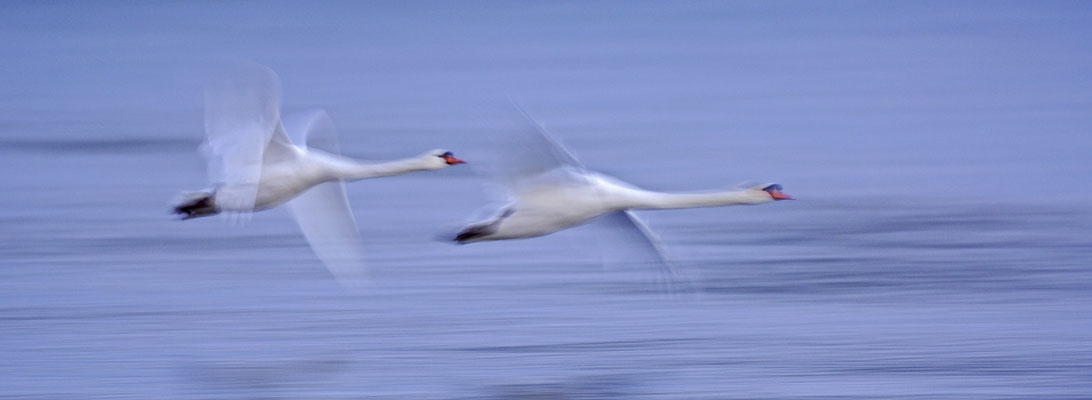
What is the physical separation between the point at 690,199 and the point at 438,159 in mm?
1377

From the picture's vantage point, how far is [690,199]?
33.0 feet

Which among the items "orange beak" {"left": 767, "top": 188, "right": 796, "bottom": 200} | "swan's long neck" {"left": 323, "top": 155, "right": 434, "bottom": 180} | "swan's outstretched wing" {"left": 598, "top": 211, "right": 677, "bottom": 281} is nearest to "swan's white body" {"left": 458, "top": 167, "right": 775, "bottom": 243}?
"swan's outstretched wing" {"left": 598, "top": 211, "right": 677, "bottom": 281}

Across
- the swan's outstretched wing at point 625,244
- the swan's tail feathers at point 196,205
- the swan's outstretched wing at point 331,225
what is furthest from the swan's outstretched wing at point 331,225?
the swan's outstretched wing at point 625,244

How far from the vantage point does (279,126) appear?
10.2 m

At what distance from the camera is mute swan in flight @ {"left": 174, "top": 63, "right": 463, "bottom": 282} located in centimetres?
995

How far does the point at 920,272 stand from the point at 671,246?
1425 mm

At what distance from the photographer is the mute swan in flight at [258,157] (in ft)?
32.7

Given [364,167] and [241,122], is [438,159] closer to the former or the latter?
[364,167]

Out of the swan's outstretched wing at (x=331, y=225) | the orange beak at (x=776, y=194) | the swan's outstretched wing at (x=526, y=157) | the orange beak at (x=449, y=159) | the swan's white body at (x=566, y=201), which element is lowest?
the swan's white body at (x=566, y=201)

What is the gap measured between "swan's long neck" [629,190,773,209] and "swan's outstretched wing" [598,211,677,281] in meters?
0.22

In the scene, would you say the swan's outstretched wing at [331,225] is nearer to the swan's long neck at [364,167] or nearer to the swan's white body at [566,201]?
the swan's long neck at [364,167]

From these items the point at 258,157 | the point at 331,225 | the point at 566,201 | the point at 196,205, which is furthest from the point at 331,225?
the point at 566,201

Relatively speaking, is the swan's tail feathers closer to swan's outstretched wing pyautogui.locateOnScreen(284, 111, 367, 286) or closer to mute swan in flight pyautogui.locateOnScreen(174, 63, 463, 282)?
mute swan in flight pyautogui.locateOnScreen(174, 63, 463, 282)

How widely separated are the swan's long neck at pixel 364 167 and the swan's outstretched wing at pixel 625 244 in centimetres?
99
